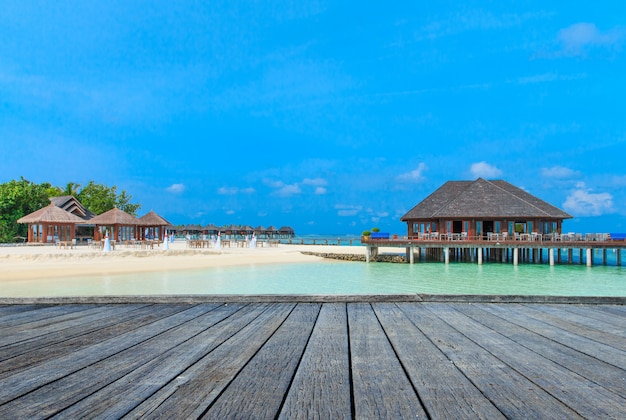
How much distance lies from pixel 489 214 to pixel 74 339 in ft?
107

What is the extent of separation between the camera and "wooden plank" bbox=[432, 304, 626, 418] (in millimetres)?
1698

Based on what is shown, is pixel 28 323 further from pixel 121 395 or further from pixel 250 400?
pixel 250 400

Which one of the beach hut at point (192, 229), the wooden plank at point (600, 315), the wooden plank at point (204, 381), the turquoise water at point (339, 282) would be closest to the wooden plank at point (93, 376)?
the wooden plank at point (204, 381)

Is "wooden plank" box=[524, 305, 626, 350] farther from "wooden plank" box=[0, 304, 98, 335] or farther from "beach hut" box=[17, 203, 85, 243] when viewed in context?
"beach hut" box=[17, 203, 85, 243]

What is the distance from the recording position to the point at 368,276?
2355 cm

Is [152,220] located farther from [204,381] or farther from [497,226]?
[204,381]

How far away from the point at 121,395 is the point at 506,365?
179 cm

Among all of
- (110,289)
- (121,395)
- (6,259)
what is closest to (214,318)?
(121,395)

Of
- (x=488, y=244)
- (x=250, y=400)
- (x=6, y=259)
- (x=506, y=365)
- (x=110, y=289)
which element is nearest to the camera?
(x=250, y=400)

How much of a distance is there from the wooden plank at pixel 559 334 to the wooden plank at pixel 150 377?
6.73 feet

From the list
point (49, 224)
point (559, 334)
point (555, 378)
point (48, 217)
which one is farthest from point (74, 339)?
point (49, 224)

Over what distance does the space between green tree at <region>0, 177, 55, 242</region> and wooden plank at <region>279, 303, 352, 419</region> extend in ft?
153

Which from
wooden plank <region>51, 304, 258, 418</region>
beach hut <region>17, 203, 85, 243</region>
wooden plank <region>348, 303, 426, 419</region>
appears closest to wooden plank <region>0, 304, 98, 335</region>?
wooden plank <region>51, 304, 258, 418</region>

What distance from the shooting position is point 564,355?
243 centimetres
